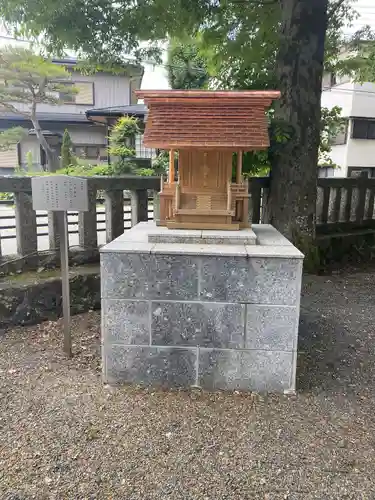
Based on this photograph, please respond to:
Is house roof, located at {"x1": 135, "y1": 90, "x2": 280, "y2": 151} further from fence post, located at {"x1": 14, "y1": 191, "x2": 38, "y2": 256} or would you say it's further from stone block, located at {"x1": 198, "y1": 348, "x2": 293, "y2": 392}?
fence post, located at {"x1": 14, "y1": 191, "x2": 38, "y2": 256}

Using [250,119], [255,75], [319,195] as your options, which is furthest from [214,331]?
[319,195]

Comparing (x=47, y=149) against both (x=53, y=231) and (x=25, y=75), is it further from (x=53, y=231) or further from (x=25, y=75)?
(x=53, y=231)

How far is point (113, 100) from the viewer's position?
16.7 metres

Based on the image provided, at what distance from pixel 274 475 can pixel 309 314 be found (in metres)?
2.42

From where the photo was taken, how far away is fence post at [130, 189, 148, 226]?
4.27 metres

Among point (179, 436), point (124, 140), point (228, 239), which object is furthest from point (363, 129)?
point (179, 436)

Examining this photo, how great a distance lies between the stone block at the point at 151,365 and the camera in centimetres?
257

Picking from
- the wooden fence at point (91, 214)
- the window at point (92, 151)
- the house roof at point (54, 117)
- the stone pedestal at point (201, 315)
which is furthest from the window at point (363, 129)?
the stone pedestal at point (201, 315)

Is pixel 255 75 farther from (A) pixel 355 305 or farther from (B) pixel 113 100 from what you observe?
(B) pixel 113 100

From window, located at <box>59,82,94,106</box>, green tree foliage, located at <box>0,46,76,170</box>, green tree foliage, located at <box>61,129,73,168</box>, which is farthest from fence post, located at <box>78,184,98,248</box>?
window, located at <box>59,82,94,106</box>

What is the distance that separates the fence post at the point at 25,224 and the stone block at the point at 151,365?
180cm

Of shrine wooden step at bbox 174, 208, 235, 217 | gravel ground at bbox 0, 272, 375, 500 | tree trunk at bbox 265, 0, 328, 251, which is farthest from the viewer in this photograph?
tree trunk at bbox 265, 0, 328, 251

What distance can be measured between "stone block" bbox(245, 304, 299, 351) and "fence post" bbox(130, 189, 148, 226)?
217 centimetres

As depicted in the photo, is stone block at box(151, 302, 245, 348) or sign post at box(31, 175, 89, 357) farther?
sign post at box(31, 175, 89, 357)
